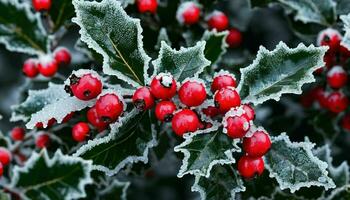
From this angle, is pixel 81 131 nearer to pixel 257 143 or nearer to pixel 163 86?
pixel 163 86

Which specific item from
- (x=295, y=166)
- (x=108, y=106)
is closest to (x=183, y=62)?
(x=108, y=106)

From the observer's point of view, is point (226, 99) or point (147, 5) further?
point (147, 5)

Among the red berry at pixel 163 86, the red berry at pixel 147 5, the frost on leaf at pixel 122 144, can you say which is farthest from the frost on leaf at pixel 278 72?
the red berry at pixel 147 5

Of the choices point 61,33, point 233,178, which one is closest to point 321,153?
point 233,178

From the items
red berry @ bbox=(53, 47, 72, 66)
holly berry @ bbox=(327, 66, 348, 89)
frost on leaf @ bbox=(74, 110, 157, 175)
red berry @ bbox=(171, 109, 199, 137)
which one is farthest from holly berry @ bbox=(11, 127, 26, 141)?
holly berry @ bbox=(327, 66, 348, 89)

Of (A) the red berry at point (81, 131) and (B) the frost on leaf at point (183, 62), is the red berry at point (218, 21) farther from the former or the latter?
(A) the red berry at point (81, 131)

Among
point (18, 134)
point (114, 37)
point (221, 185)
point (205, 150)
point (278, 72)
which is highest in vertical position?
point (114, 37)

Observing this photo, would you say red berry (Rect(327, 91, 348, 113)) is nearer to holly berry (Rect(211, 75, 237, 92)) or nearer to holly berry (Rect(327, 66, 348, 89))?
holly berry (Rect(327, 66, 348, 89))

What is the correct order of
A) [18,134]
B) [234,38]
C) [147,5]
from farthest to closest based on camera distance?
[234,38]
[18,134]
[147,5]
